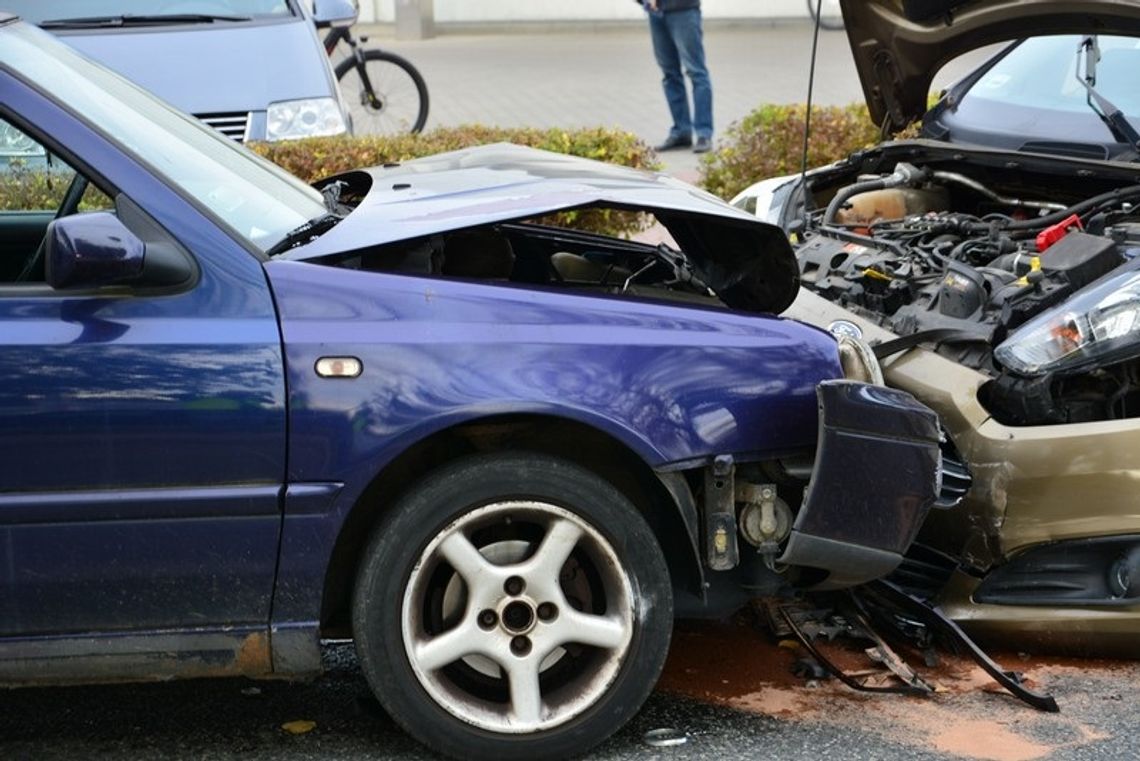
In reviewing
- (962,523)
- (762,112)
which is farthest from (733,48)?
(962,523)

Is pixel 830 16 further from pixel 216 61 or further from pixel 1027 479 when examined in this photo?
pixel 1027 479

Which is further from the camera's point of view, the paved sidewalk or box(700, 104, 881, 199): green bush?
the paved sidewalk

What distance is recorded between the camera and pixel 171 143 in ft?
13.8

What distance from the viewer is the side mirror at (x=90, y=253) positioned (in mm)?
3545

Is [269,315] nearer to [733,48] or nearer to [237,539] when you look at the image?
[237,539]

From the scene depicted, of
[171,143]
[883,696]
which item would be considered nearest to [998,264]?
[883,696]

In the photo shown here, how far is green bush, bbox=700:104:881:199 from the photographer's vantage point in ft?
29.2

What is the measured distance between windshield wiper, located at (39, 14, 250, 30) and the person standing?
4.31 meters

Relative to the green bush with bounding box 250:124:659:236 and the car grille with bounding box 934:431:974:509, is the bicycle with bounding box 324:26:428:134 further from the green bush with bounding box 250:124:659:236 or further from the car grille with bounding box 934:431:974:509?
the car grille with bounding box 934:431:974:509

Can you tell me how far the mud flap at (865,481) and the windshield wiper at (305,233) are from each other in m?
1.28

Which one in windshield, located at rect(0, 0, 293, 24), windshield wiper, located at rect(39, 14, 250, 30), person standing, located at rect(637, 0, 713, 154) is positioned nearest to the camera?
windshield wiper, located at rect(39, 14, 250, 30)

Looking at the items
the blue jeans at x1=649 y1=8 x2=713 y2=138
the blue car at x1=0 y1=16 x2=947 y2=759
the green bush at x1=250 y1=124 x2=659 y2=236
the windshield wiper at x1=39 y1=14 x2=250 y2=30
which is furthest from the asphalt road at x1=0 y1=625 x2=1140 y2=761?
the blue jeans at x1=649 y1=8 x2=713 y2=138

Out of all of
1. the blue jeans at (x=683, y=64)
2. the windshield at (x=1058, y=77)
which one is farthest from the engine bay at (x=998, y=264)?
the blue jeans at (x=683, y=64)

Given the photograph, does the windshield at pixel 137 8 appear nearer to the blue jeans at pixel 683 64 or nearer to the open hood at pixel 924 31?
the open hood at pixel 924 31
